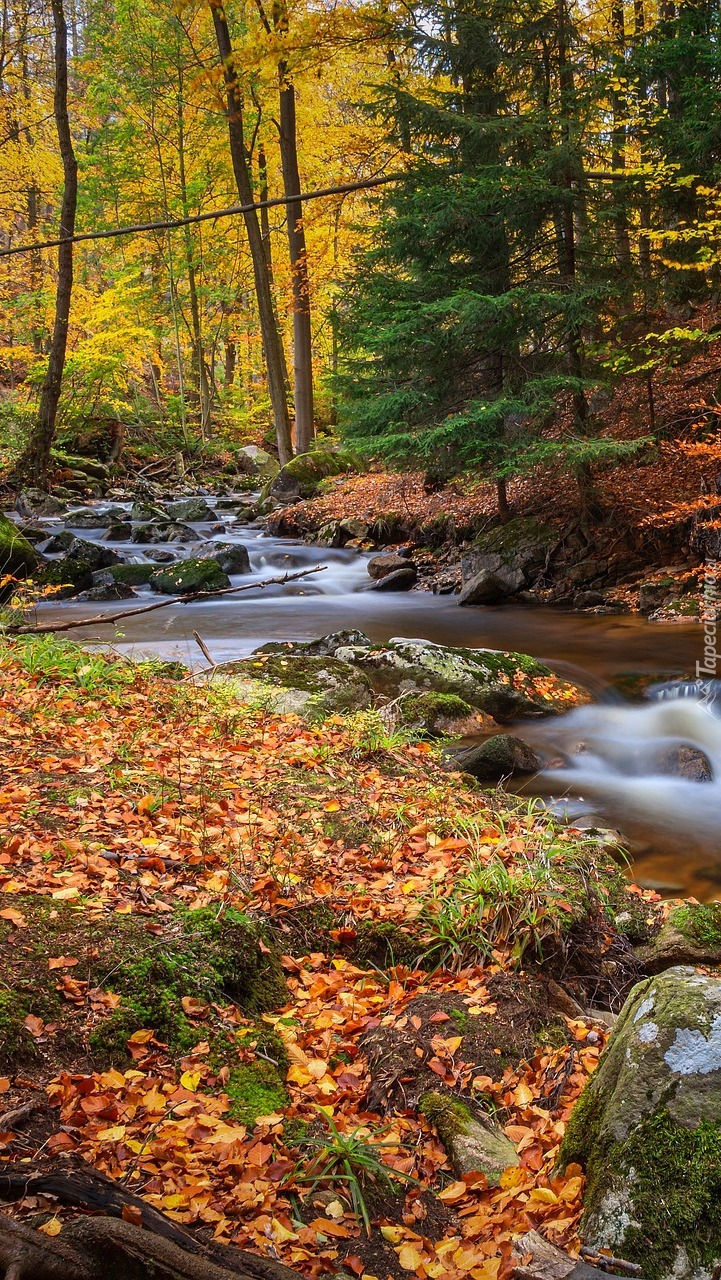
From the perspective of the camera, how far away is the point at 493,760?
6.90m

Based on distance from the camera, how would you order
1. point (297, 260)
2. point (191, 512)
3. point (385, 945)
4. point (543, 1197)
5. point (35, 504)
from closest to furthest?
point (543, 1197)
point (385, 945)
point (297, 260)
point (35, 504)
point (191, 512)

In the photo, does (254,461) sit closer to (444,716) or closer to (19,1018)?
(444,716)

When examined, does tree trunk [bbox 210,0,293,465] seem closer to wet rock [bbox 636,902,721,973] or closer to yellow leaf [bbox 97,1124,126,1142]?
wet rock [bbox 636,902,721,973]

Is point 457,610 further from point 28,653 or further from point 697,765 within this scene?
point 28,653

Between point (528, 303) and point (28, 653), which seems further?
point (528, 303)

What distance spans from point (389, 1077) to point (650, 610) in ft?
33.8

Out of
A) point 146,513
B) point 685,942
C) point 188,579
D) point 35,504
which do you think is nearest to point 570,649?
point 188,579

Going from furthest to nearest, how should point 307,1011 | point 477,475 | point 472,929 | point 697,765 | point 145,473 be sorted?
point 145,473 → point 477,475 → point 697,765 → point 472,929 → point 307,1011

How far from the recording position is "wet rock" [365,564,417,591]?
585 inches

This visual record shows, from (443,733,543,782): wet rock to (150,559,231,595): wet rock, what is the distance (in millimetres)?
7758

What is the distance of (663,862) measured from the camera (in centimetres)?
588

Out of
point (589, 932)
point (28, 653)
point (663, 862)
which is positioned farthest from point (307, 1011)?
point (28, 653)

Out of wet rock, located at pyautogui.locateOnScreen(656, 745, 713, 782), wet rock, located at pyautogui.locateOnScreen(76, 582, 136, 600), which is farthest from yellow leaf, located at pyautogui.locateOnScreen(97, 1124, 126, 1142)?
wet rock, located at pyautogui.locateOnScreen(76, 582, 136, 600)

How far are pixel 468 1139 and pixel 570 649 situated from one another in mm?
8578
